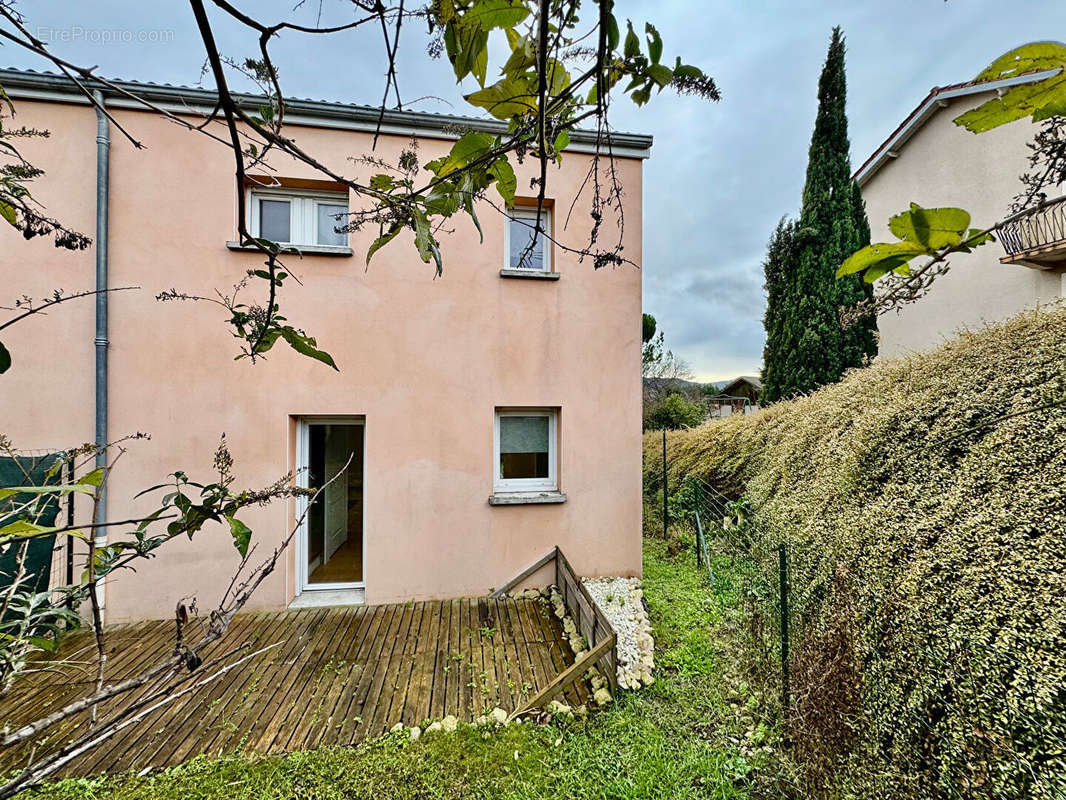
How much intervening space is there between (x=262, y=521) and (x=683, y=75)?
14.7 ft

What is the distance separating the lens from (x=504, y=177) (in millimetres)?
934

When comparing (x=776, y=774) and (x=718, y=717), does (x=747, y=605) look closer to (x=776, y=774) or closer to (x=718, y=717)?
(x=718, y=717)

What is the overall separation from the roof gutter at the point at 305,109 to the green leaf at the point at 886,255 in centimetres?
337

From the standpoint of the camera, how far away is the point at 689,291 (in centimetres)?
1496

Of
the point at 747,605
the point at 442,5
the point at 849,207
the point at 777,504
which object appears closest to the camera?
the point at 442,5

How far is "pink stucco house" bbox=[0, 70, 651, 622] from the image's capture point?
12.0 ft

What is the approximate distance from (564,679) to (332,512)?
391 centimetres

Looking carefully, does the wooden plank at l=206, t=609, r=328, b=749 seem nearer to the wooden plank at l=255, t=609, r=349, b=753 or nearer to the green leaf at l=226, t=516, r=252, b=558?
the wooden plank at l=255, t=609, r=349, b=753

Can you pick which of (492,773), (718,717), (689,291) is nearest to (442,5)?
(492,773)

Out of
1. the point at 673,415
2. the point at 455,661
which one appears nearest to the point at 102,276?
the point at 455,661

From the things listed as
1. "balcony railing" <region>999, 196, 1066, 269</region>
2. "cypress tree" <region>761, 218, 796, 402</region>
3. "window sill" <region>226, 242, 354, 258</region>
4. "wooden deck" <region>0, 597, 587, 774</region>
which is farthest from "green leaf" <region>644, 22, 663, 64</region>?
"cypress tree" <region>761, 218, 796, 402</region>

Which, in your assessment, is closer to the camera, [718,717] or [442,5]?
[442,5]

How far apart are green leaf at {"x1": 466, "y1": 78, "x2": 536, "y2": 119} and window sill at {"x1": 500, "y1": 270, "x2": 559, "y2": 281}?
328cm

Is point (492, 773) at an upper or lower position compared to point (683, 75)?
lower
